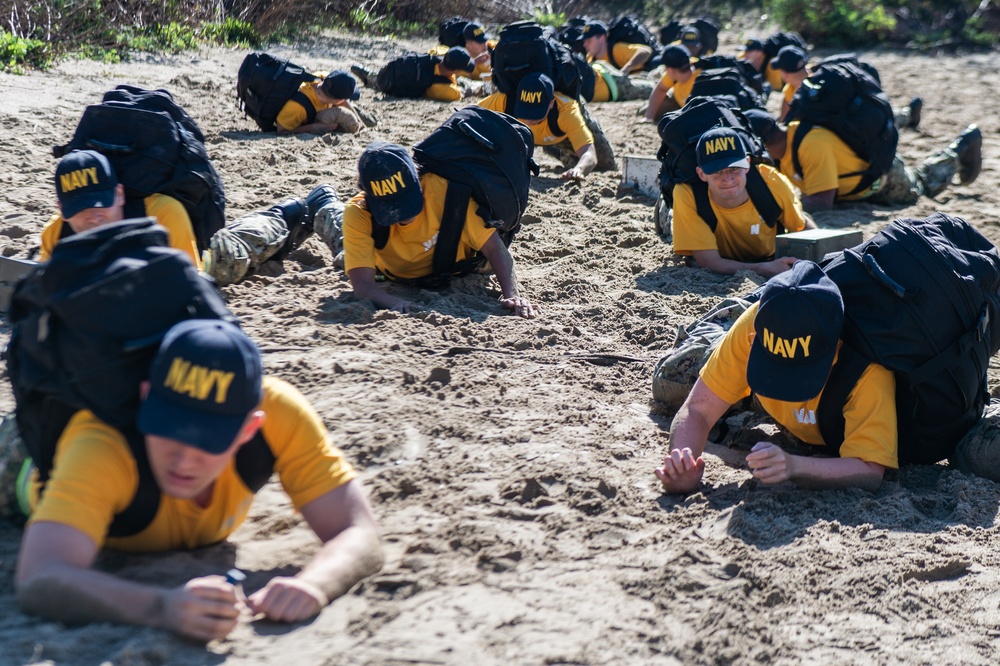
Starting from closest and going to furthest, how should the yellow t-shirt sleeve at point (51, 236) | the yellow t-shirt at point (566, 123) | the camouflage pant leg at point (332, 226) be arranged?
the yellow t-shirt sleeve at point (51, 236) < the camouflage pant leg at point (332, 226) < the yellow t-shirt at point (566, 123)

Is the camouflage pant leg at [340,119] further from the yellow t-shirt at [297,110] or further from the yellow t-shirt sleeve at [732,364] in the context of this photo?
the yellow t-shirt sleeve at [732,364]

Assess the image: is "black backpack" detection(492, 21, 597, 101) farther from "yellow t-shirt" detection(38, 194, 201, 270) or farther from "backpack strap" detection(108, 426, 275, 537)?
"backpack strap" detection(108, 426, 275, 537)

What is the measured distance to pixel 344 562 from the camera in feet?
9.51

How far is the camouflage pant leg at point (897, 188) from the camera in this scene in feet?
28.7

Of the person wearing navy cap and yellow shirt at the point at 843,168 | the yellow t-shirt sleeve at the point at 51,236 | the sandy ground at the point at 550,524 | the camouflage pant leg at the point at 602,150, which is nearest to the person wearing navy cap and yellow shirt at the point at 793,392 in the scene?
the sandy ground at the point at 550,524

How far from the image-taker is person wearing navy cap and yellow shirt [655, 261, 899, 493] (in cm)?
362

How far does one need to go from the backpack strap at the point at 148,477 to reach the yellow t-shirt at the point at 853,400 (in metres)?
1.79

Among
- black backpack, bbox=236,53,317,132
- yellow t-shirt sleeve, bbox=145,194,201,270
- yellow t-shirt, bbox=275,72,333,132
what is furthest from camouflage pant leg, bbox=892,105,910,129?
yellow t-shirt sleeve, bbox=145,194,201,270

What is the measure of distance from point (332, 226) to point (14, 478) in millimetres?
3343

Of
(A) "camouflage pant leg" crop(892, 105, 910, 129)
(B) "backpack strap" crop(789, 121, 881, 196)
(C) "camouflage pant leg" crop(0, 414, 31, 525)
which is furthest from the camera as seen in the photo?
(A) "camouflage pant leg" crop(892, 105, 910, 129)

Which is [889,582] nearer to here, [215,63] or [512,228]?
[512,228]

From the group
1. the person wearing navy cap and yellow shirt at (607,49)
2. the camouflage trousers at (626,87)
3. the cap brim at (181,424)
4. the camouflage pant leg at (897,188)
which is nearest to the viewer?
the cap brim at (181,424)

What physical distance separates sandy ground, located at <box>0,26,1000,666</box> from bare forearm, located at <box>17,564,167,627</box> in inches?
1.5

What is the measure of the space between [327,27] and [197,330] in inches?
555
